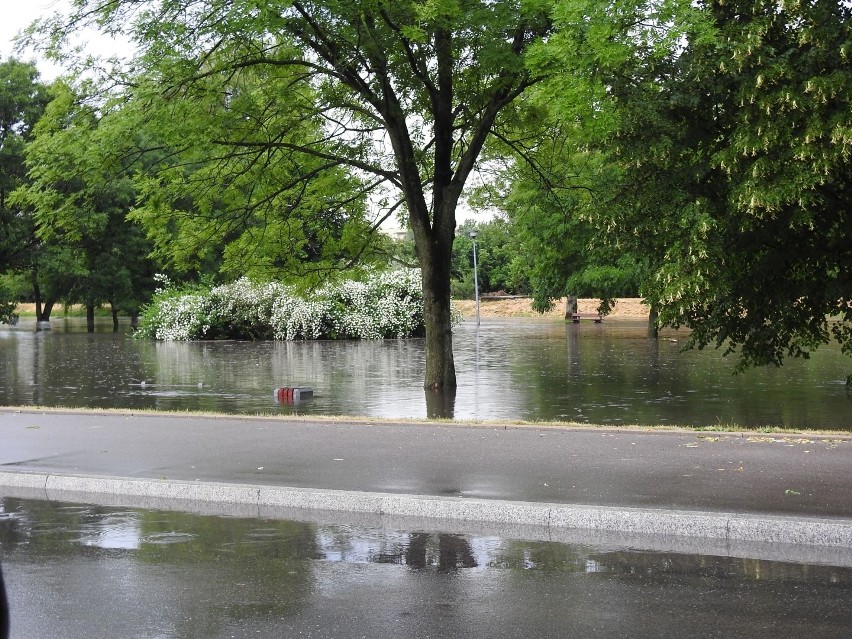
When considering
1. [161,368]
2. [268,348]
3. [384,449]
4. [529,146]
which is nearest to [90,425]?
[384,449]

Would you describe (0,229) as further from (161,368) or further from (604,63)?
(604,63)

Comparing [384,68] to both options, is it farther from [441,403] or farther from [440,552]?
[440,552]

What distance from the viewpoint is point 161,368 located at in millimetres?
27188

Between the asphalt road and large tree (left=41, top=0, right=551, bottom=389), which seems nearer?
the asphalt road

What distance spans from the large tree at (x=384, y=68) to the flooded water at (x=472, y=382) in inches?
98.4

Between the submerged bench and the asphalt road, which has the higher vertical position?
the submerged bench

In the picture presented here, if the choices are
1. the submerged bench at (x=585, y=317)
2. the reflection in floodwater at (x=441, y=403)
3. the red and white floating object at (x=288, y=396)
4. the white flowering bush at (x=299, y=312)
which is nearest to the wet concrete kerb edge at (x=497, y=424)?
the reflection in floodwater at (x=441, y=403)

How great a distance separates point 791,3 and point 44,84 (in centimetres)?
4365

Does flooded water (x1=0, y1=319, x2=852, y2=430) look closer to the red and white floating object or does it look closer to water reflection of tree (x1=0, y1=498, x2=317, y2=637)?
the red and white floating object

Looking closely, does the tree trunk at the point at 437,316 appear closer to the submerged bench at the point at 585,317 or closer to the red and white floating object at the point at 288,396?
the red and white floating object at the point at 288,396

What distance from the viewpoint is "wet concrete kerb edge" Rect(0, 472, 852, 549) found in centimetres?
682

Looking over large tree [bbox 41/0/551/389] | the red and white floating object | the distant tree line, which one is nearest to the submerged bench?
the distant tree line

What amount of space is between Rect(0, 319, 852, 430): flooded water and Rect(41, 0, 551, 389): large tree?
2500 mm

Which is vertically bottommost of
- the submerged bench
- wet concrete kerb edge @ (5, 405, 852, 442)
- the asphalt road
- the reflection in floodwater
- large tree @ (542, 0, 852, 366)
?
the reflection in floodwater
